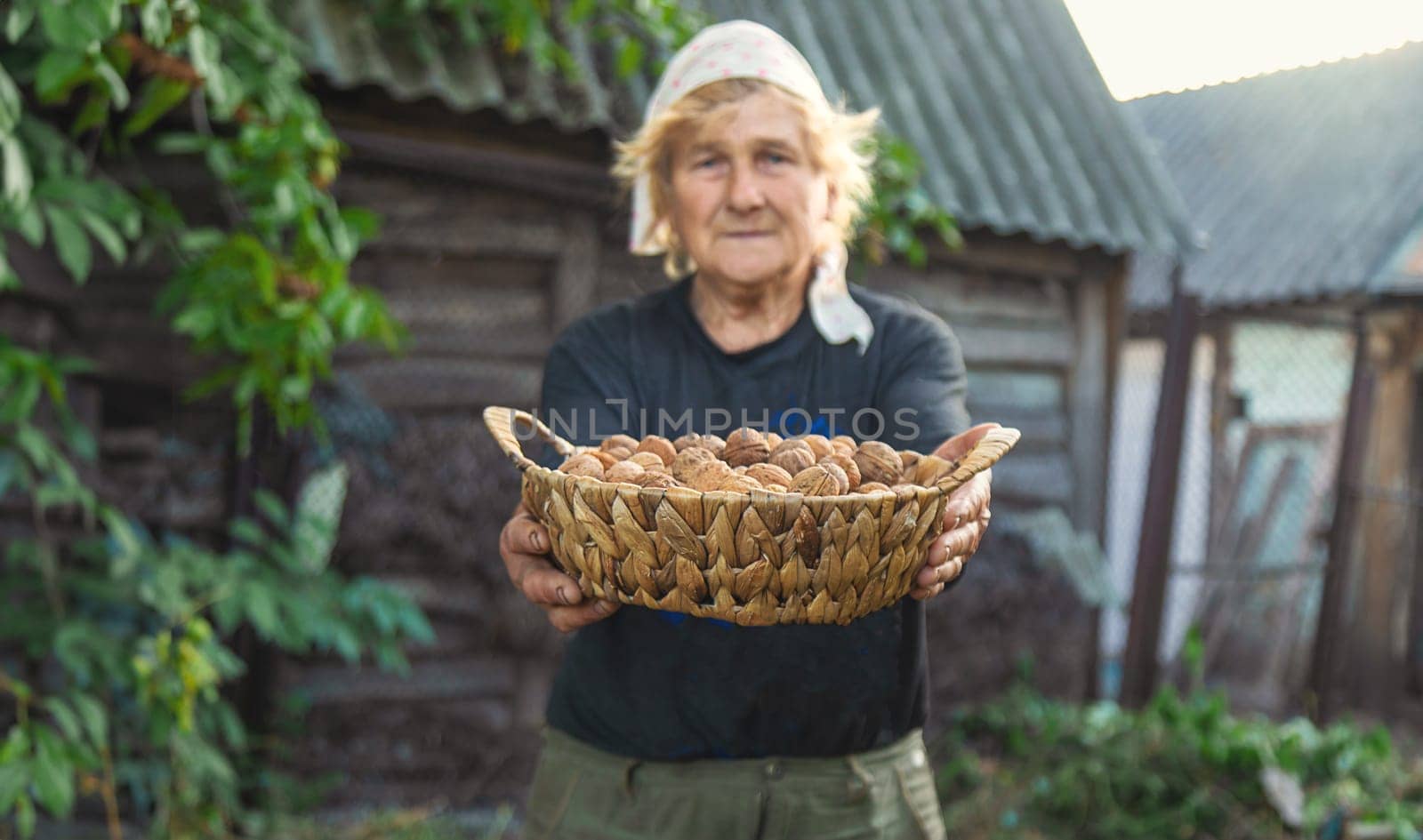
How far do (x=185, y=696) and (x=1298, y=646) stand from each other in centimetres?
836

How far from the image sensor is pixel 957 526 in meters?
1.69

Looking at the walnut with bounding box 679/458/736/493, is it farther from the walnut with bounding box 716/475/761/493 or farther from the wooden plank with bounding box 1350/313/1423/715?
the wooden plank with bounding box 1350/313/1423/715

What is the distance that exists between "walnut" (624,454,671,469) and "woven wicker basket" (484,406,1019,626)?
142 mm

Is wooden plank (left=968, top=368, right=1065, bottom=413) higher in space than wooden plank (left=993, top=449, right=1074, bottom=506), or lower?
higher

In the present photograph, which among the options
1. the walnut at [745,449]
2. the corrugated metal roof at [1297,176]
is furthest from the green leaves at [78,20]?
the corrugated metal roof at [1297,176]

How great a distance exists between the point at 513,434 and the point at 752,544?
1.69 ft

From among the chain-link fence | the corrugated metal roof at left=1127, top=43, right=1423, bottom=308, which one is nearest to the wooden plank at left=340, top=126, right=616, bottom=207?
the chain-link fence

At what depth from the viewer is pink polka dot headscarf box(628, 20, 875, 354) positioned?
1.94m

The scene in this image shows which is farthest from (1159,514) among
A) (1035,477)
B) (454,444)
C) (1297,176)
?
(1297,176)

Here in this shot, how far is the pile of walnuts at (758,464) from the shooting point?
61.4 inches

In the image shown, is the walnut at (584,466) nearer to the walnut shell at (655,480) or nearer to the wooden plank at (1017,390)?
the walnut shell at (655,480)

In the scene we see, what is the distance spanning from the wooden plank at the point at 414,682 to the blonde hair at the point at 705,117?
8.02 feet

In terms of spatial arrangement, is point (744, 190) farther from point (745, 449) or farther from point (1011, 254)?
point (1011, 254)

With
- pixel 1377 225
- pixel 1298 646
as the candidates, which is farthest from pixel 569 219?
pixel 1377 225
